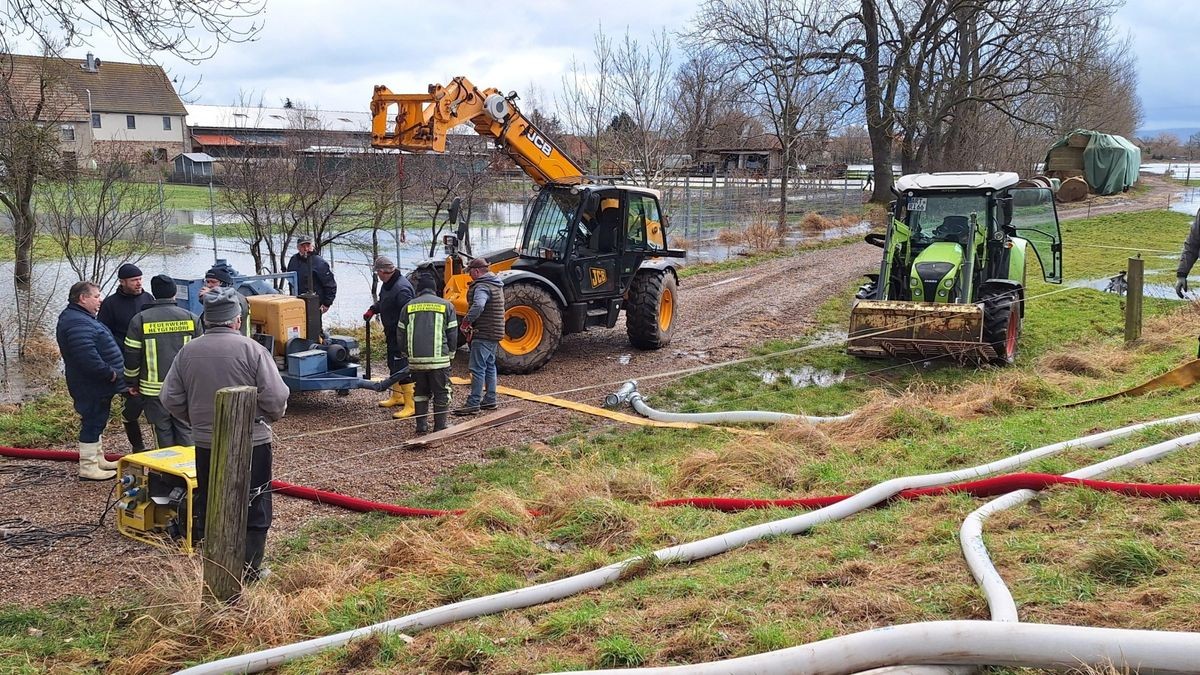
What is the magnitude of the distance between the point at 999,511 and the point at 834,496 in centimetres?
109

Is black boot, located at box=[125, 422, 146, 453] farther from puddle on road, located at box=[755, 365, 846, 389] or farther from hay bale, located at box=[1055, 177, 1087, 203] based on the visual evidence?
hay bale, located at box=[1055, 177, 1087, 203]

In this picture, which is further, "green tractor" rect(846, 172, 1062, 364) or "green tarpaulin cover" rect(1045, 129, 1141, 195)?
"green tarpaulin cover" rect(1045, 129, 1141, 195)

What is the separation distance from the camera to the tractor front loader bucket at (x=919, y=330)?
34.7ft

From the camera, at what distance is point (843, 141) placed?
66812mm

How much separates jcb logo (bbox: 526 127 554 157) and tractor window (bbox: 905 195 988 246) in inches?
185

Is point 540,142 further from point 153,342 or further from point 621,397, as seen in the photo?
point 153,342

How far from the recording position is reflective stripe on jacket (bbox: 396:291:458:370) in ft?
27.7

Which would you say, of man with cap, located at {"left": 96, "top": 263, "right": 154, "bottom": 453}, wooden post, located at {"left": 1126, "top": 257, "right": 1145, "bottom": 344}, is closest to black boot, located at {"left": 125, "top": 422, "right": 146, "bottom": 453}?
man with cap, located at {"left": 96, "top": 263, "right": 154, "bottom": 453}

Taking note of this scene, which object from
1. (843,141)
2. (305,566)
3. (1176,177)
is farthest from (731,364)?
(1176,177)

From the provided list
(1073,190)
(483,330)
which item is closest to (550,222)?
(483,330)

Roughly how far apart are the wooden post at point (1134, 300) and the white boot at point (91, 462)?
37.0 ft

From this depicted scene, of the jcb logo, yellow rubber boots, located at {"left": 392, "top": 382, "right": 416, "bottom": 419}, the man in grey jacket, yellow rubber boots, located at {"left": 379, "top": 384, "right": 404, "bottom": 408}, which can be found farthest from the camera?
the jcb logo

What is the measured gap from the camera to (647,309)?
12.3m

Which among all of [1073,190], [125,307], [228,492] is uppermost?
[1073,190]
